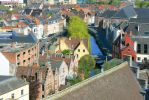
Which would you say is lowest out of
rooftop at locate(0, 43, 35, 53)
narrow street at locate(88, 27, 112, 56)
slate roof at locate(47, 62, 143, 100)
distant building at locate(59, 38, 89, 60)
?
narrow street at locate(88, 27, 112, 56)

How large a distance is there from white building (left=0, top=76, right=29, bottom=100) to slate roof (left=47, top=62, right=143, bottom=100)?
1145cm

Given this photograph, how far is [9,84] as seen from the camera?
30438 millimetres

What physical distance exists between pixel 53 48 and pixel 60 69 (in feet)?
40.8

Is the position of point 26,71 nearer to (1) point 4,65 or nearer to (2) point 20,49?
(1) point 4,65

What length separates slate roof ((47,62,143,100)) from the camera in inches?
645

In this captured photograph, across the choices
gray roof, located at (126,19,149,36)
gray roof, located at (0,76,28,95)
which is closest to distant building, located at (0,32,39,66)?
gray roof, located at (0,76,28,95)

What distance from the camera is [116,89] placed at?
1912cm

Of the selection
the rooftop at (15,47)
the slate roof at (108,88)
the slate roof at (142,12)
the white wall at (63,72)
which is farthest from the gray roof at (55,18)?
the slate roof at (108,88)

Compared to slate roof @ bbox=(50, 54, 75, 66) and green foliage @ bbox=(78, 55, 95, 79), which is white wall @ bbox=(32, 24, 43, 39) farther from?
slate roof @ bbox=(50, 54, 75, 66)

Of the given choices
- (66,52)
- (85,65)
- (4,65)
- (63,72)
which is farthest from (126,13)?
(4,65)

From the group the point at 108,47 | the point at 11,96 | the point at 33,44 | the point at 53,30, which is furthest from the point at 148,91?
the point at 53,30

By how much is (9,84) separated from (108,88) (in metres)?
13.5

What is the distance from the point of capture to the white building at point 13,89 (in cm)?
2958

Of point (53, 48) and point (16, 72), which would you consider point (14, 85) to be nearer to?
point (16, 72)
